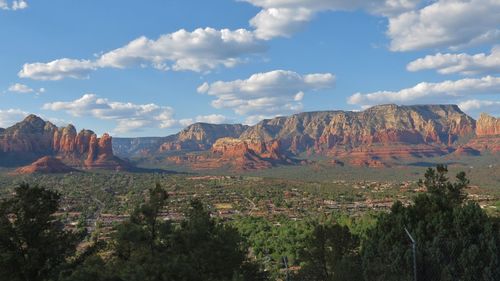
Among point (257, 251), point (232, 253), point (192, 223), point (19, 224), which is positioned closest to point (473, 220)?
point (232, 253)

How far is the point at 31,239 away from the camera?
2364 centimetres

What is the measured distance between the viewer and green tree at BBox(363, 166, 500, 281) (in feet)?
73.5

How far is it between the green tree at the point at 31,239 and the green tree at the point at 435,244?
14836 millimetres

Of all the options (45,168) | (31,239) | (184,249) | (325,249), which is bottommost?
(325,249)

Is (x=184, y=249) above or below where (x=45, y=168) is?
above

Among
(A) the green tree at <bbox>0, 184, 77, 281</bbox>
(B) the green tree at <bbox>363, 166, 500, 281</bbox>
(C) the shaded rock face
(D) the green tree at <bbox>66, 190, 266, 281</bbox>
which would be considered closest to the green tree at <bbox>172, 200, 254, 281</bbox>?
(D) the green tree at <bbox>66, 190, 266, 281</bbox>

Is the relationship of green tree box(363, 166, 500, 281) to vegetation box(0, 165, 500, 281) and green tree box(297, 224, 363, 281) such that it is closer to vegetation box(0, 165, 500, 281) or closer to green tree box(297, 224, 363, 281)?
vegetation box(0, 165, 500, 281)

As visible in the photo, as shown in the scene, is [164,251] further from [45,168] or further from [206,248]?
[45,168]

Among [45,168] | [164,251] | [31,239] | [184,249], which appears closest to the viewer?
[164,251]

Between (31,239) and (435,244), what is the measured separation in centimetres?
1909

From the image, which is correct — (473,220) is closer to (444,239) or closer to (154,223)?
(444,239)

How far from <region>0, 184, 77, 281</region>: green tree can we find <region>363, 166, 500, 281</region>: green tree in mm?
14836

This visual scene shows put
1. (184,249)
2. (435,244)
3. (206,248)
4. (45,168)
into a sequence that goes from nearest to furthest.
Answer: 1. (206,248)
2. (184,249)
3. (435,244)
4. (45,168)

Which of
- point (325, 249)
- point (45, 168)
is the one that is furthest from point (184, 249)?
point (45, 168)
